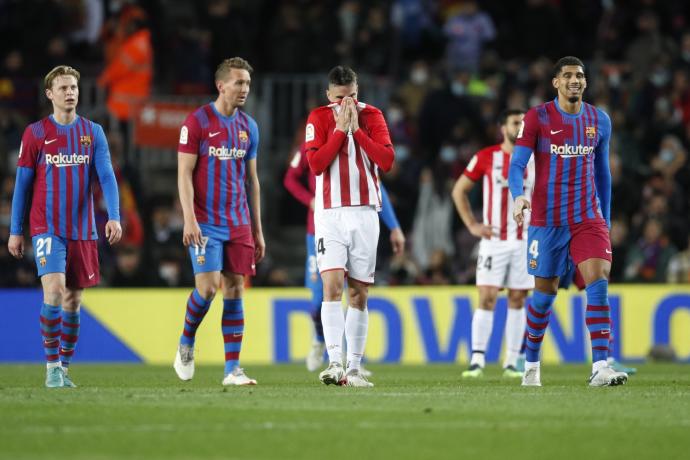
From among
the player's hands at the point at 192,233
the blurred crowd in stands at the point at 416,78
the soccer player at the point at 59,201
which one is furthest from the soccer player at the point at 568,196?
the blurred crowd in stands at the point at 416,78

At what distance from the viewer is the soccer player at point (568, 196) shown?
10633 mm

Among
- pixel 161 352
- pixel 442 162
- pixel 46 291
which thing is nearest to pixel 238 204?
pixel 46 291

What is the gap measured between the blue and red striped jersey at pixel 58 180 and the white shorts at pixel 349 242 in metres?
1.71

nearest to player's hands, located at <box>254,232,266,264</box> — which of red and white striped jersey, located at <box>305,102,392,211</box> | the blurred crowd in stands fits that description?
red and white striped jersey, located at <box>305,102,392,211</box>

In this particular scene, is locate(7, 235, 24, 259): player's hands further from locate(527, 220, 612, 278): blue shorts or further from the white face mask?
the white face mask

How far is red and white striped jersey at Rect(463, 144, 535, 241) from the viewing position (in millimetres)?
13992

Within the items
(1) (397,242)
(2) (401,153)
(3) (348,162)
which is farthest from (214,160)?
(2) (401,153)

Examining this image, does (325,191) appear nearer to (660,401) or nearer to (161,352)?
(660,401)

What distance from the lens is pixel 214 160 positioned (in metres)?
11.3

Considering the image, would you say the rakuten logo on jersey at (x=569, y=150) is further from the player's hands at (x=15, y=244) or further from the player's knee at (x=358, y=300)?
the player's hands at (x=15, y=244)

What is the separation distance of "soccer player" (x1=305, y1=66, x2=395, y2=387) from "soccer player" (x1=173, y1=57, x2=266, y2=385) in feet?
2.59

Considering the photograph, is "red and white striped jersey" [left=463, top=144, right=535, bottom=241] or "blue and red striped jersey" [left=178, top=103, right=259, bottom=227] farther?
"red and white striped jersey" [left=463, top=144, right=535, bottom=241]

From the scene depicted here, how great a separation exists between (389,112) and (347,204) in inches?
444

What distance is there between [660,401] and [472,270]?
33.9 ft
